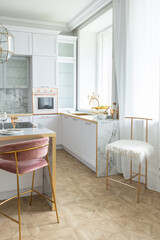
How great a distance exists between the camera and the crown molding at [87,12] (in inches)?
156

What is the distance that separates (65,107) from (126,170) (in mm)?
2560

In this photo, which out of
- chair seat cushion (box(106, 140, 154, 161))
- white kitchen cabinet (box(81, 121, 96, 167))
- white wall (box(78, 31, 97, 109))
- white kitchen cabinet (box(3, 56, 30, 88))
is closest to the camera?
chair seat cushion (box(106, 140, 154, 161))

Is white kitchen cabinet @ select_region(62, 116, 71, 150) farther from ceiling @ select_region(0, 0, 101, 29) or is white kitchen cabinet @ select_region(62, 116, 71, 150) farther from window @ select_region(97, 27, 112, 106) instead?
ceiling @ select_region(0, 0, 101, 29)

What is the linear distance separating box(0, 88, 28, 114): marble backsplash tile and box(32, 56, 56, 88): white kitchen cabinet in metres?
0.63

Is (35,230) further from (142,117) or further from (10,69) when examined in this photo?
(10,69)

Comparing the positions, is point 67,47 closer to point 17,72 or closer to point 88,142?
point 17,72

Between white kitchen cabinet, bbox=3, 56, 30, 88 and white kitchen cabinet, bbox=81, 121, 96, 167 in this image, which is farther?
white kitchen cabinet, bbox=3, 56, 30, 88

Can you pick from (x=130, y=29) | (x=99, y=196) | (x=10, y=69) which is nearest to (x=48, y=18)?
(x=10, y=69)

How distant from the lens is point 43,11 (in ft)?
15.1

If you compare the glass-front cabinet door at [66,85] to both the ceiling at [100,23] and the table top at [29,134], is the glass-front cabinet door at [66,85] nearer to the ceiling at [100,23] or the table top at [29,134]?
the ceiling at [100,23]

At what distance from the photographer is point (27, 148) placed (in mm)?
1854

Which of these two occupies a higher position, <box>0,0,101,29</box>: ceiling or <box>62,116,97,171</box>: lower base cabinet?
<box>0,0,101,29</box>: ceiling

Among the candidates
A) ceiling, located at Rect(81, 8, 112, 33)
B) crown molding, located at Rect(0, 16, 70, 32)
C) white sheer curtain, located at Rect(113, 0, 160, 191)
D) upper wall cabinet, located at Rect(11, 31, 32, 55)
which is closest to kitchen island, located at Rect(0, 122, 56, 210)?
white sheer curtain, located at Rect(113, 0, 160, 191)

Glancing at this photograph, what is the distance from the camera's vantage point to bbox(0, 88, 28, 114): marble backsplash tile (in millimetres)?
5120
